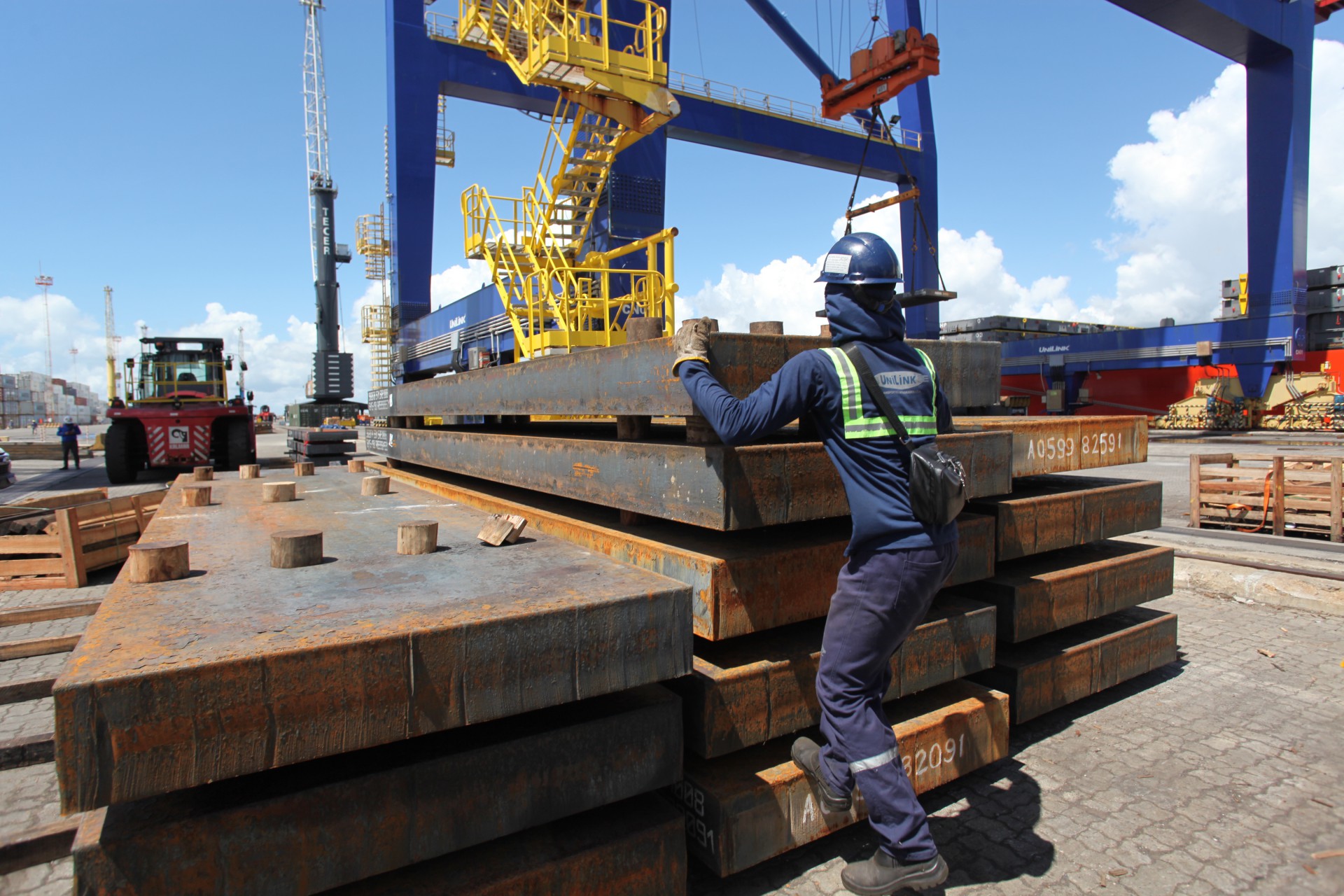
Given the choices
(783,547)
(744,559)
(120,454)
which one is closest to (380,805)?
(744,559)

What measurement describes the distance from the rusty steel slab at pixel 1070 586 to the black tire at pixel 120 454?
603 inches

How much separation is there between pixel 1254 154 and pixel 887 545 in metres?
24.7

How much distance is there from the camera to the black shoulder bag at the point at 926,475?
1908 millimetres

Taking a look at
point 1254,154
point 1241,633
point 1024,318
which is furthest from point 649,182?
point 1024,318

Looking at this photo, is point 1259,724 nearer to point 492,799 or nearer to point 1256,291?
point 492,799

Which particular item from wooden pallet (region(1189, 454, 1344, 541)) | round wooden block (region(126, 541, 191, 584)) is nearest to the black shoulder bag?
round wooden block (region(126, 541, 191, 584))

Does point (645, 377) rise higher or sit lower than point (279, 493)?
higher

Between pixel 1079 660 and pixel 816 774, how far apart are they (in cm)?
174

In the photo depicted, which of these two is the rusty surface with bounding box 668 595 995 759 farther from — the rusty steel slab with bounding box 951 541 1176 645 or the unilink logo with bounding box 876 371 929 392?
the unilink logo with bounding box 876 371 929 392

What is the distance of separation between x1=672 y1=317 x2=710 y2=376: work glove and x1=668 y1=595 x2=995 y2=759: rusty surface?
3.02ft

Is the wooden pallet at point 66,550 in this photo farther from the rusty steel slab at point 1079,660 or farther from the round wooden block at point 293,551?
the rusty steel slab at point 1079,660

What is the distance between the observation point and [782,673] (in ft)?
7.02

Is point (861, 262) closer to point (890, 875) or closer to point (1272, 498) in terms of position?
point (890, 875)

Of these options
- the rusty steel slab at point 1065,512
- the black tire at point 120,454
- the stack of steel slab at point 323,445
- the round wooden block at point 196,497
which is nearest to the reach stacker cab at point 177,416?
the black tire at point 120,454
